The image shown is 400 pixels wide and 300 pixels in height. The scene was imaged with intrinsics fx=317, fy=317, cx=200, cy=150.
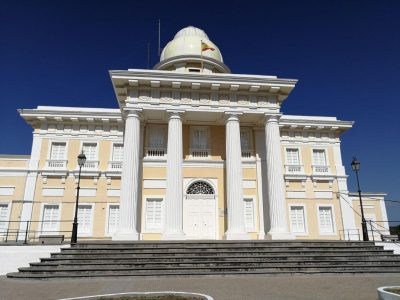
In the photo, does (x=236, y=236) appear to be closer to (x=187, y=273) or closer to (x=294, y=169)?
(x=187, y=273)

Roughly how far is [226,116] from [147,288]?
36.9ft

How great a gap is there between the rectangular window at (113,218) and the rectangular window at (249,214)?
8070mm

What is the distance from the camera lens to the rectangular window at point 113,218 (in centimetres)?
1978

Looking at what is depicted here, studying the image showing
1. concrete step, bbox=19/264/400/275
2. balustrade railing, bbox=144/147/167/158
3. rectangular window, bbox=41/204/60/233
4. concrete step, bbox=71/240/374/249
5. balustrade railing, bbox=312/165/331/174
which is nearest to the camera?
concrete step, bbox=19/264/400/275

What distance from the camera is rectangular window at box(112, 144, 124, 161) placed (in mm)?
21531

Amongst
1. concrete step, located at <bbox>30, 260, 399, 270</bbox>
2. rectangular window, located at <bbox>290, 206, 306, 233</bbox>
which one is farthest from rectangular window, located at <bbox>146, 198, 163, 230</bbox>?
rectangular window, located at <bbox>290, 206, 306, 233</bbox>

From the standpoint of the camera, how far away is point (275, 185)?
1675 cm

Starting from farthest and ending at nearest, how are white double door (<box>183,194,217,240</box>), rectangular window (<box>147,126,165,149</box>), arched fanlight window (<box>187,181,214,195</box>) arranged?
rectangular window (<box>147,126,165,149</box>) < arched fanlight window (<box>187,181,214,195</box>) < white double door (<box>183,194,217,240</box>)

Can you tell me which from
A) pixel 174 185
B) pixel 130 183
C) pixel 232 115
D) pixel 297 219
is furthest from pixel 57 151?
pixel 297 219

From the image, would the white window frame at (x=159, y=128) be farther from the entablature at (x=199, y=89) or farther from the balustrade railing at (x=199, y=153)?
the entablature at (x=199, y=89)

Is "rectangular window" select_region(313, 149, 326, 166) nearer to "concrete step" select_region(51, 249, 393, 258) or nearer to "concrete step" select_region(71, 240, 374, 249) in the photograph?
"concrete step" select_region(71, 240, 374, 249)

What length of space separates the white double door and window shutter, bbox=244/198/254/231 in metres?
1.84

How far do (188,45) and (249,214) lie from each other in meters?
12.6

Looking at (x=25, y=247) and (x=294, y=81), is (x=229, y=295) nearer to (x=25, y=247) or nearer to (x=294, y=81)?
(x=25, y=247)
